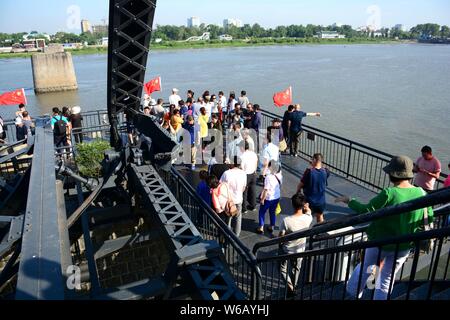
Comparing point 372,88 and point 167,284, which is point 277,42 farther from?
point 167,284

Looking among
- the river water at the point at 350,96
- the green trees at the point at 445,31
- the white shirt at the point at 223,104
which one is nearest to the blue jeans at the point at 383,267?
the white shirt at the point at 223,104

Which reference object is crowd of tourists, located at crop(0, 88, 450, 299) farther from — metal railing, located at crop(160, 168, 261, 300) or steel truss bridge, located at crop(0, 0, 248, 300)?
steel truss bridge, located at crop(0, 0, 248, 300)

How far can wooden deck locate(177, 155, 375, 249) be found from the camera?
7082mm

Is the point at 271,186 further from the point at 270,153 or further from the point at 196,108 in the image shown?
the point at 196,108

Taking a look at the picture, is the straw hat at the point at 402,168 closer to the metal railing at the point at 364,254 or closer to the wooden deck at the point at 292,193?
the metal railing at the point at 364,254

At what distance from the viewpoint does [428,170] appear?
22.6ft

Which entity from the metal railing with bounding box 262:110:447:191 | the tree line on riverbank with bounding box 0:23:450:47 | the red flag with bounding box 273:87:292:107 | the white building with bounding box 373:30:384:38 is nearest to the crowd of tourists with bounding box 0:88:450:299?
the metal railing with bounding box 262:110:447:191

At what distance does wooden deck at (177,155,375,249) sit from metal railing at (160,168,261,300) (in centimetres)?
82

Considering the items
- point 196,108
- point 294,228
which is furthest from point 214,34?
point 294,228

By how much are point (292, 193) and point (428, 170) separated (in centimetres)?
290

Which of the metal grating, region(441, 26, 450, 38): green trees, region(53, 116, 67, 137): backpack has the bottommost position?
region(53, 116, 67, 137): backpack

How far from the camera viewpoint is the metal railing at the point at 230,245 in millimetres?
4211

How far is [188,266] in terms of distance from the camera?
13.2ft

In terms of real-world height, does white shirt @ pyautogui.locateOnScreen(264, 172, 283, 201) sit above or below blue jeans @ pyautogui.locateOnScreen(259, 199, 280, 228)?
above
